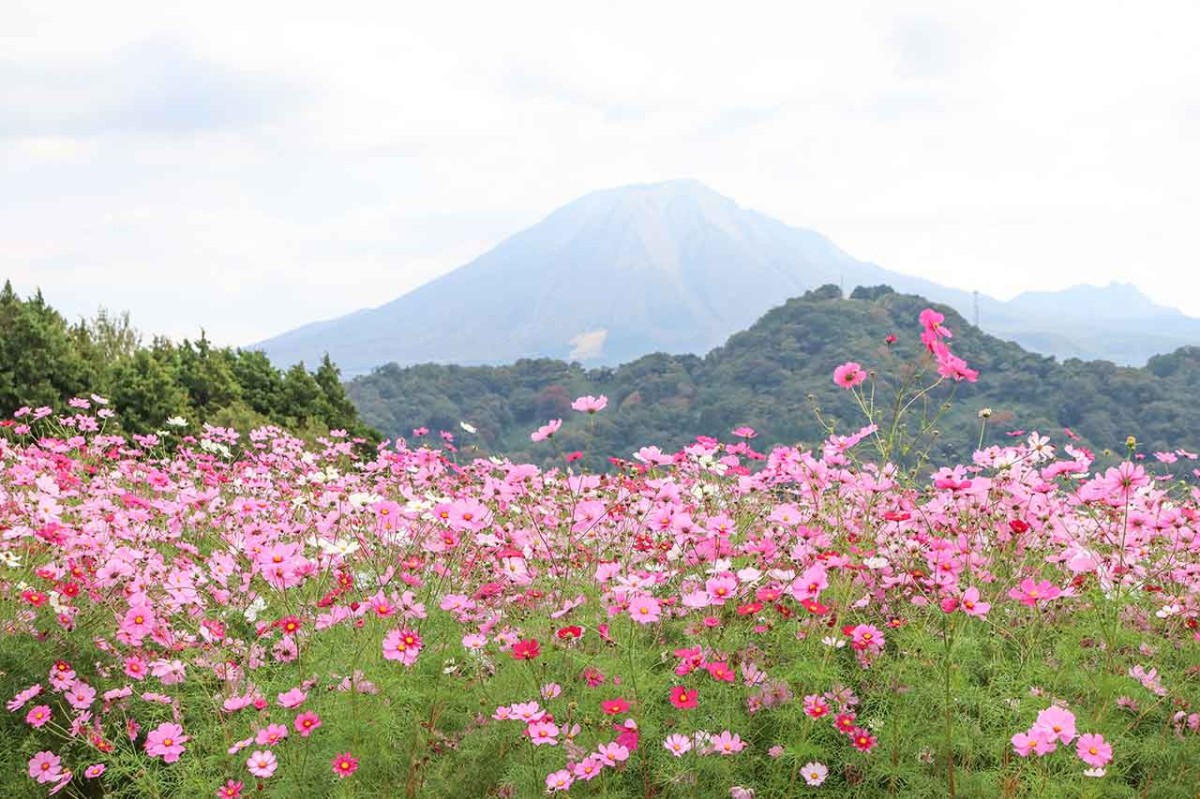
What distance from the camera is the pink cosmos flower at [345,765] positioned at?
2809mm

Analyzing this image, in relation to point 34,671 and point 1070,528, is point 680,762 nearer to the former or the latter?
point 1070,528

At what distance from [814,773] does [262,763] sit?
179 cm

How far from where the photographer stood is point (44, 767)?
3.39 metres

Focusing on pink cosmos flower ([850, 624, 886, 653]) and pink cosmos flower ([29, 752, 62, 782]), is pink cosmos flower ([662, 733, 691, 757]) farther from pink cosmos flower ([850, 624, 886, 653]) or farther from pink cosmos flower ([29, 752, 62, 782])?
pink cosmos flower ([29, 752, 62, 782])

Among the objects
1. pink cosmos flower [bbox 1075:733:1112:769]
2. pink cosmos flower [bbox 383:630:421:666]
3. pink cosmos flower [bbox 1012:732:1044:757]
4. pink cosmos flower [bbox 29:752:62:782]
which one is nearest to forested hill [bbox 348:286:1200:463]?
pink cosmos flower [bbox 29:752:62:782]

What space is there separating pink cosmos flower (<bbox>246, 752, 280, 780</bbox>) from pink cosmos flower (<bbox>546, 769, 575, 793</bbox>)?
2.97ft

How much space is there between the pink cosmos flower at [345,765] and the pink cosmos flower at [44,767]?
1.24 metres

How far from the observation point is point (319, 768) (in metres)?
3.10

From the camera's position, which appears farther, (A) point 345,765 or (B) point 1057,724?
(A) point 345,765

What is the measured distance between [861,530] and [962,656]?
620 millimetres

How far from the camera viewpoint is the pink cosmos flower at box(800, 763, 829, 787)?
9.53ft

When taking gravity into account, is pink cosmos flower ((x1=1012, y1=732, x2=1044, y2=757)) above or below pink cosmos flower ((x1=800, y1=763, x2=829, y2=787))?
above

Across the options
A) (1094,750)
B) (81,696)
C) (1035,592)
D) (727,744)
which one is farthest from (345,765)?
(1035,592)

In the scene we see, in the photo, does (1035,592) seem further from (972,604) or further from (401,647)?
(401,647)
